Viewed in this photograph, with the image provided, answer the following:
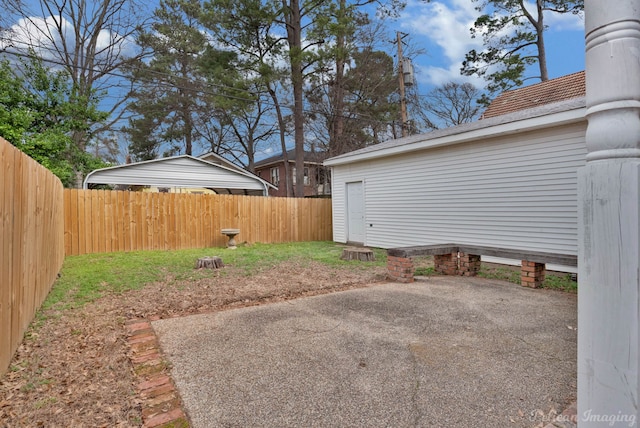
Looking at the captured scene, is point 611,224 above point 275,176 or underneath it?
underneath

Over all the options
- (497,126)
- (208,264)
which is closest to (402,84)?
(497,126)

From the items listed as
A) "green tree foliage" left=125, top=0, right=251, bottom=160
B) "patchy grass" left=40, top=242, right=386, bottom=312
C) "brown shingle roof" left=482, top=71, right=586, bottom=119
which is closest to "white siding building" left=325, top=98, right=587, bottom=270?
"patchy grass" left=40, top=242, right=386, bottom=312

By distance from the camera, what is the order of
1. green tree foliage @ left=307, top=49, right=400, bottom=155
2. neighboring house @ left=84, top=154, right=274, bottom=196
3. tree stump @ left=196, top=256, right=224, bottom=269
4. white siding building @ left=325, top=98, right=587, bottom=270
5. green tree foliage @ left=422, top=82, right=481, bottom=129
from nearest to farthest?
white siding building @ left=325, top=98, right=587, bottom=270 → tree stump @ left=196, top=256, right=224, bottom=269 → neighboring house @ left=84, top=154, right=274, bottom=196 → green tree foliage @ left=307, top=49, right=400, bottom=155 → green tree foliage @ left=422, top=82, right=481, bottom=129

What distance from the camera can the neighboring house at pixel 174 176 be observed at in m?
11.6

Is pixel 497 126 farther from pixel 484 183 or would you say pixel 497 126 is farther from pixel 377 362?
pixel 377 362

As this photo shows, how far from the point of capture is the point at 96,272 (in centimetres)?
612

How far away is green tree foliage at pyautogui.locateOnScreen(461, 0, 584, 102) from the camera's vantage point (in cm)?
1581

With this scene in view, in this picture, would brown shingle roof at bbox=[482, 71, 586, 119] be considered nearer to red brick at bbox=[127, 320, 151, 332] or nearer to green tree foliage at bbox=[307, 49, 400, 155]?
green tree foliage at bbox=[307, 49, 400, 155]

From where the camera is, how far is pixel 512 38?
636 inches

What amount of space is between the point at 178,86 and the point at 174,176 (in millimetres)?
5180

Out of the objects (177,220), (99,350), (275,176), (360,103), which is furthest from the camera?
(275,176)

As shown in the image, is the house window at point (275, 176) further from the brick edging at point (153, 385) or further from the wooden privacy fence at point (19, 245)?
the brick edging at point (153, 385)

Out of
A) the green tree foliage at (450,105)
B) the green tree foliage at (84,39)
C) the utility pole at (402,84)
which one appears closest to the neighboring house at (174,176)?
the green tree foliage at (84,39)

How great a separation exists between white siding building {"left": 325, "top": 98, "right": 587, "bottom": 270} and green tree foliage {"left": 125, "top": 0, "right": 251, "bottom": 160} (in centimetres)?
810
